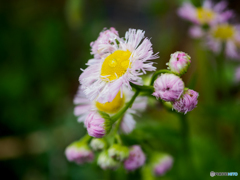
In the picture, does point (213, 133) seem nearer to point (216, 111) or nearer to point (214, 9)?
point (216, 111)

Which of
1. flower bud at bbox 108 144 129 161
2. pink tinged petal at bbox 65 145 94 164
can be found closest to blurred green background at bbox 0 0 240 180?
pink tinged petal at bbox 65 145 94 164

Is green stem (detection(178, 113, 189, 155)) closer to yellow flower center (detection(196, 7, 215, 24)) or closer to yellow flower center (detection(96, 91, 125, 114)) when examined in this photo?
yellow flower center (detection(96, 91, 125, 114))

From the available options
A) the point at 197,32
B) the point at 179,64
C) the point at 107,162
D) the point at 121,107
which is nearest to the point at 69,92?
the point at 197,32

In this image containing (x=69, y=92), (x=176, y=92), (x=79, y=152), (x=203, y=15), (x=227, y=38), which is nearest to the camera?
(x=176, y=92)

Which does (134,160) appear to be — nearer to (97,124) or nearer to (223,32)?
(97,124)

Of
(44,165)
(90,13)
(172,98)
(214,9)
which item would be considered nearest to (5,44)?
(90,13)

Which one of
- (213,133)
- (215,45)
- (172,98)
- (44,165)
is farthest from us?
(44,165)
